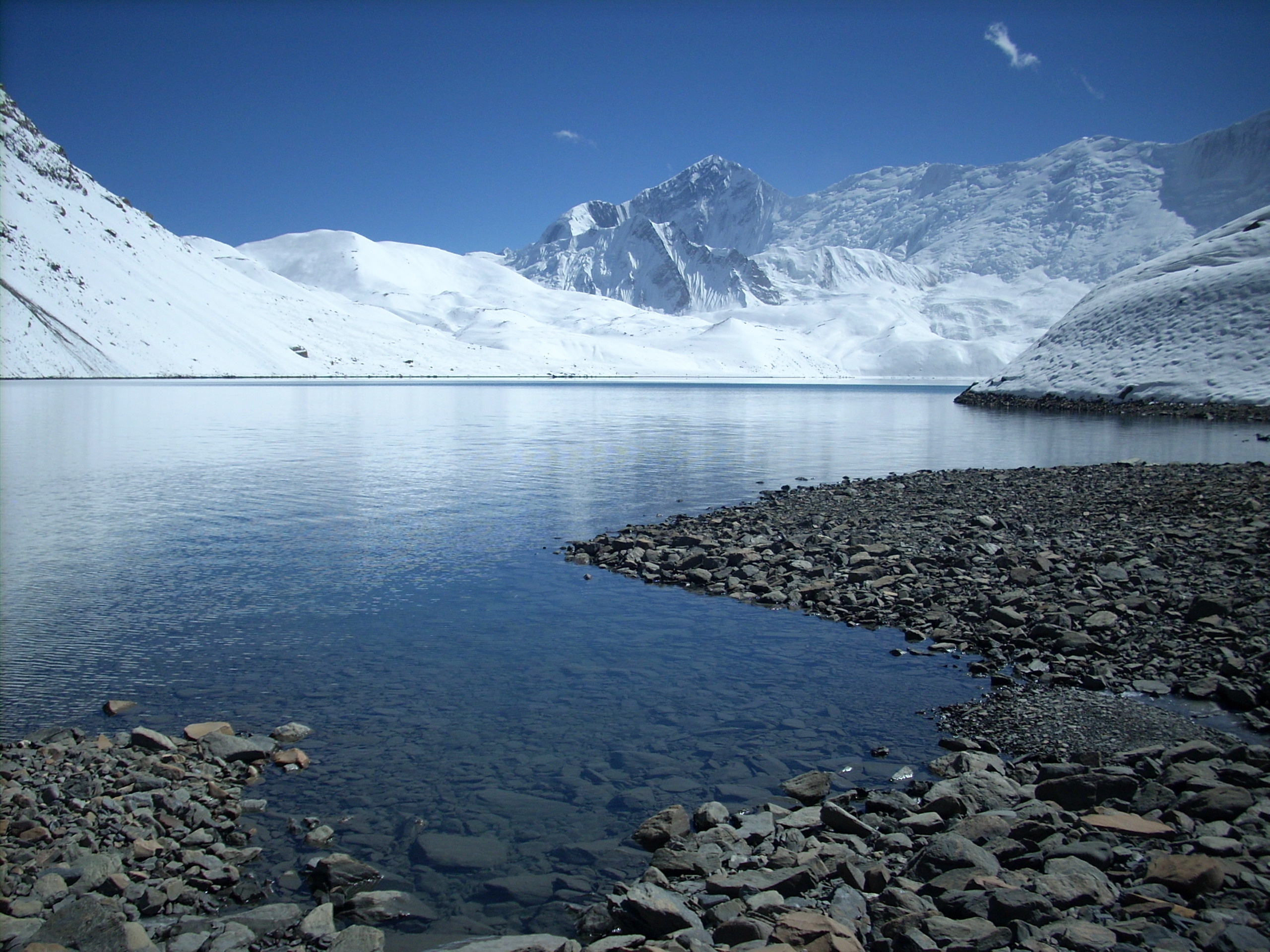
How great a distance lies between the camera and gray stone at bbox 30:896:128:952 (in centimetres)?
525

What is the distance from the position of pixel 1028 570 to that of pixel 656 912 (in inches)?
442

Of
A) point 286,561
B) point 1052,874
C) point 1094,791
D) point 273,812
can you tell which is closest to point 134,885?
point 273,812

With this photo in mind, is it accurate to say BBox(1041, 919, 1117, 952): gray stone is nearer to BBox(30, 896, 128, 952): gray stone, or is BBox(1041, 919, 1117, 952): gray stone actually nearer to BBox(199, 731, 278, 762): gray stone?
BBox(30, 896, 128, 952): gray stone

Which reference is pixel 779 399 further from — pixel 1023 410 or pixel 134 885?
pixel 134 885

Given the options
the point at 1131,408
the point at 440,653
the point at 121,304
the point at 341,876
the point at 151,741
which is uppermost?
the point at 121,304

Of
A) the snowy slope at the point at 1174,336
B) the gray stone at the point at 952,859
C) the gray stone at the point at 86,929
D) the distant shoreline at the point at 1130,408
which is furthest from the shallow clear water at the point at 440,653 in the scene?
the snowy slope at the point at 1174,336

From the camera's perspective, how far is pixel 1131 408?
68.0m

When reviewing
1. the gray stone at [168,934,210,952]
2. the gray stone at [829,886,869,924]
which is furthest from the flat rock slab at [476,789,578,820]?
the gray stone at [829,886,869,924]

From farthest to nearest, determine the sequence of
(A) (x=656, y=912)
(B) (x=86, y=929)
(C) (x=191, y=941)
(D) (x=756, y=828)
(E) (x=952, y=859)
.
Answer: (D) (x=756, y=828) < (E) (x=952, y=859) < (A) (x=656, y=912) < (C) (x=191, y=941) < (B) (x=86, y=929)

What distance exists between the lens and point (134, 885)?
593 cm

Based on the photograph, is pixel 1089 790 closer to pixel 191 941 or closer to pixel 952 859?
pixel 952 859

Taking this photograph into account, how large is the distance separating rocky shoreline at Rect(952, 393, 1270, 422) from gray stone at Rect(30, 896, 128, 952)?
226 feet

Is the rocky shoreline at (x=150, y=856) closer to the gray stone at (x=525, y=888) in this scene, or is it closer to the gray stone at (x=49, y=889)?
the gray stone at (x=49, y=889)

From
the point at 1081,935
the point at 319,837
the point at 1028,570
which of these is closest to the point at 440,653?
the point at 319,837
